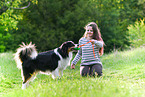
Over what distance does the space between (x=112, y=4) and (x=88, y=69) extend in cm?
2186

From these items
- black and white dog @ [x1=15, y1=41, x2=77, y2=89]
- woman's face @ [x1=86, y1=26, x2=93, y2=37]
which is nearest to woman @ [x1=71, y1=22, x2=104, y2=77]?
woman's face @ [x1=86, y1=26, x2=93, y2=37]

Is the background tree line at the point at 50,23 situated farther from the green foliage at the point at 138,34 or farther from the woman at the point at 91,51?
the woman at the point at 91,51

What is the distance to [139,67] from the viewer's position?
7367 millimetres

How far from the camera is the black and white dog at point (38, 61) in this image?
540cm

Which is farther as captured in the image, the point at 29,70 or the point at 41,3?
the point at 41,3

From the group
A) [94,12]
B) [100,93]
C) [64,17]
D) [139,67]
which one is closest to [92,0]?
[94,12]

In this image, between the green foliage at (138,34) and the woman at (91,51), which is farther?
the green foliage at (138,34)

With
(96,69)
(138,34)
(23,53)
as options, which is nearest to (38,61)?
(23,53)

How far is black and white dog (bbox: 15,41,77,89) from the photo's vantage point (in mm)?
5398

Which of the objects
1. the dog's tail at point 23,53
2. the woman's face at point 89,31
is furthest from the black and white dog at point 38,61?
the woman's face at point 89,31

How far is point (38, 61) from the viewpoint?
5770 millimetres

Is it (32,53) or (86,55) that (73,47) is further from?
(32,53)

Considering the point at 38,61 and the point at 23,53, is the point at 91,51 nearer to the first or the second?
the point at 38,61

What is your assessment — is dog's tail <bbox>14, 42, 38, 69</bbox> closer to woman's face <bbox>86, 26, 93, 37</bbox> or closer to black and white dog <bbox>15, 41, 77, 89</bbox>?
black and white dog <bbox>15, 41, 77, 89</bbox>
